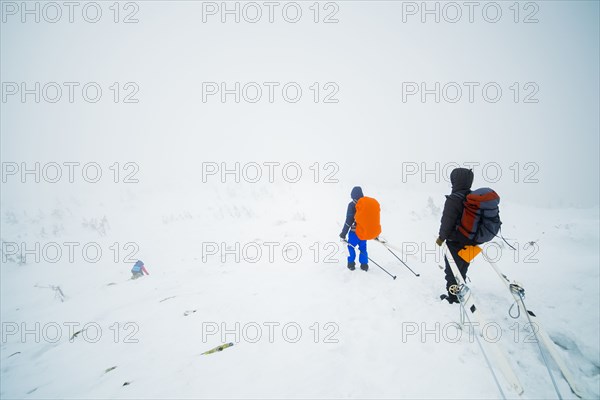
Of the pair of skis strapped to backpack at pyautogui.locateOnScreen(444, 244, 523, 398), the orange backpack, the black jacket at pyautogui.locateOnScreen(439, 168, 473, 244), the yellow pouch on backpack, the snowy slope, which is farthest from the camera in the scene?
the orange backpack

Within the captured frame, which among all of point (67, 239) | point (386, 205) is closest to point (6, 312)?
point (67, 239)

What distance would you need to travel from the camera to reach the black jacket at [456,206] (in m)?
5.21

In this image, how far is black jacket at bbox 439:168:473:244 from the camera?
5211 mm

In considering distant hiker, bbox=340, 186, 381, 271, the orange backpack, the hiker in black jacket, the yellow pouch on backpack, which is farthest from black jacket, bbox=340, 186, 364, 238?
the yellow pouch on backpack

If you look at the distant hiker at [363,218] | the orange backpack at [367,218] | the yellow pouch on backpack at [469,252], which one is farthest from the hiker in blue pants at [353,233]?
the yellow pouch on backpack at [469,252]

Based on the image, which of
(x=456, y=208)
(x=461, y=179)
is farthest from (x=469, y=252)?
(x=461, y=179)

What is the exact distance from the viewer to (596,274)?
6293 millimetres

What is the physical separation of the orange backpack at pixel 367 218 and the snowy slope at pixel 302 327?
1334mm

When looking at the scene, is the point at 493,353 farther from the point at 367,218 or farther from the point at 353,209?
the point at 353,209

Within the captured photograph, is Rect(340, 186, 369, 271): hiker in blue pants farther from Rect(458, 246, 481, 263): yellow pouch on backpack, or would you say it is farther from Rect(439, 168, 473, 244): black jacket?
Rect(458, 246, 481, 263): yellow pouch on backpack

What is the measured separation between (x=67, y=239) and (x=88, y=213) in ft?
26.5

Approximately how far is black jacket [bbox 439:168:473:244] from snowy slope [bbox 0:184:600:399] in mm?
1692

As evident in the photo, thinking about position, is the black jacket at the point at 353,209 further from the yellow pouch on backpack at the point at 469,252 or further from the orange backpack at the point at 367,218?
the yellow pouch on backpack at the point at 469,252

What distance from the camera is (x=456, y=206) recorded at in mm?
5207
